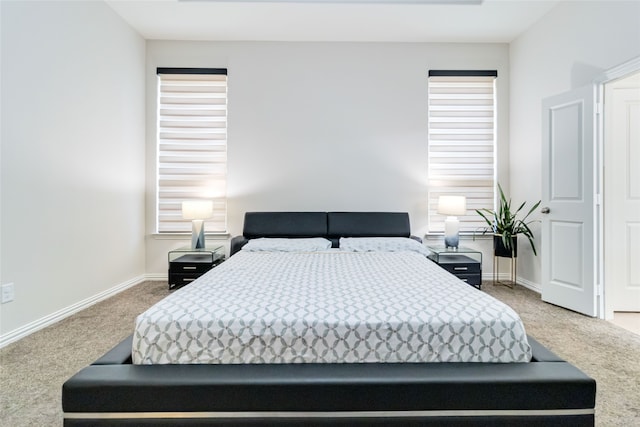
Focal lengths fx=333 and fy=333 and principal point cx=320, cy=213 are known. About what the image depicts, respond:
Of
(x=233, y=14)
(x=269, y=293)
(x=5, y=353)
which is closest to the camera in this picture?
(x=269, y=293)

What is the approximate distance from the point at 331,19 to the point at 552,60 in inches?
94.5

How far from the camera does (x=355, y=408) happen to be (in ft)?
4.07

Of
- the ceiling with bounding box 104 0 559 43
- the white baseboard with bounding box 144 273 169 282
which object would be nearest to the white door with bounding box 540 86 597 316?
the ceiling with bounding box 104 0 559 43

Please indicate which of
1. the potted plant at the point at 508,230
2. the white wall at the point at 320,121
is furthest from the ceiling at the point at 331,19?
the potted plant at the point at 508,230

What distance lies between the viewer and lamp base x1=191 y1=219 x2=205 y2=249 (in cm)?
Answer: 385

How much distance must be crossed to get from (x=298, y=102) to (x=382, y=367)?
11.8 ft

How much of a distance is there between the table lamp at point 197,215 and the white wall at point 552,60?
3789 mm

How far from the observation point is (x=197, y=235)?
3.86 metres

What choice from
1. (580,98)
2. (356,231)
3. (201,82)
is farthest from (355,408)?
(201,82)

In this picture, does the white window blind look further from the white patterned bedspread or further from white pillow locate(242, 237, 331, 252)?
the white patterned bedspread

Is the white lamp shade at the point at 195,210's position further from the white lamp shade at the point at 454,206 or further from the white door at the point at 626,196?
the white door at the point at 626,196

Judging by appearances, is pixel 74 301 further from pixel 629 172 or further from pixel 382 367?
pixel 629 172

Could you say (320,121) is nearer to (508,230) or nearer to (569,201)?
(508,230)

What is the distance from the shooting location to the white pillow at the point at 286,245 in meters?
3.32
